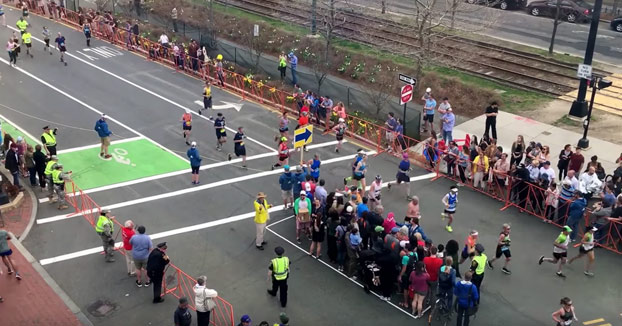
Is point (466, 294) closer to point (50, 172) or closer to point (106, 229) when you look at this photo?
point (106, 229)

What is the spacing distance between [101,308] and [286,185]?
660 centimetres

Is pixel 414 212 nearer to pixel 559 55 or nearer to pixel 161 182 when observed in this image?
pixel 161 182

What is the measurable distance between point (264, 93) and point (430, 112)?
27.5ft

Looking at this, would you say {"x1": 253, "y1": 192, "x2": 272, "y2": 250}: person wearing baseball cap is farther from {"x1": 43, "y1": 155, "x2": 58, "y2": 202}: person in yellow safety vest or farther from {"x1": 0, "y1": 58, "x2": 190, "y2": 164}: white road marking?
{"x1": 43, "y1": 155, "x2": 58, "y2": 202}: person in yellow safety vest

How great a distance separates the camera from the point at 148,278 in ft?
55.3

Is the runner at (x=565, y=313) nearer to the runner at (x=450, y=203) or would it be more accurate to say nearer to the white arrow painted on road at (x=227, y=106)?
the runner at (x=450, y=203)

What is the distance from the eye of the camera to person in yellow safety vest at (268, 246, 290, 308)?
49.5 feet

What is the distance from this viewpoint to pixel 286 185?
19.9 metres

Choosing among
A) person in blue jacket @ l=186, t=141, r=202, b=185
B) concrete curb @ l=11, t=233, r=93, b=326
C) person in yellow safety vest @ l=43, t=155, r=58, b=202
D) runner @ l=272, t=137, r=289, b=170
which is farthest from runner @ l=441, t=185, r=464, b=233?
person in yellow safety vest @ l=43, t=155, r=58, b=202

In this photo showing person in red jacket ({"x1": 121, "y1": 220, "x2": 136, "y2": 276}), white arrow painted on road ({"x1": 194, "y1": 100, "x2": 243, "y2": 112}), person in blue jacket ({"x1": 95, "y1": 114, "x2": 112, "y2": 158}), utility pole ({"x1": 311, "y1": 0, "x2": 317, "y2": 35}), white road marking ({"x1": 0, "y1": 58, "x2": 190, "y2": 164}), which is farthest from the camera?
utility pole ({"x1": 311, "y1": 0, "x2": 317, "y2": 35})

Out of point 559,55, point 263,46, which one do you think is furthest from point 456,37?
point 263,46

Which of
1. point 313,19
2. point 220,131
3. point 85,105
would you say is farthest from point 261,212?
point 313,19

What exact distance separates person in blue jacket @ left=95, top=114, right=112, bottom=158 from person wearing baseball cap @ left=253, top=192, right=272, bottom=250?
841 cm

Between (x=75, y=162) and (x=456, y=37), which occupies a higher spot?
(x=456, y=37)
